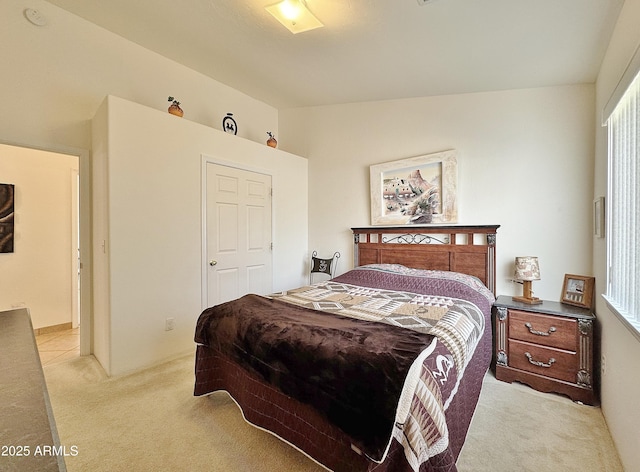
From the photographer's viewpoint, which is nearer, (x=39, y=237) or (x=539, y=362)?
(x=539, y=362)

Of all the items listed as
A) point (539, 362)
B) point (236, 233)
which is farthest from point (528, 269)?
point (236, 233)

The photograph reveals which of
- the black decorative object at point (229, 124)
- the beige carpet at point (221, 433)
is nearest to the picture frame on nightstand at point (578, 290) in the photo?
the beige carpet at point (221, 433)

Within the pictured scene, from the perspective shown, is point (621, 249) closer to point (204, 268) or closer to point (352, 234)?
point (352, 234)

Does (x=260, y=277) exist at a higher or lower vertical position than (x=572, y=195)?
lower

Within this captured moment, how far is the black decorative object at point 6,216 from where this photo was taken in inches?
129

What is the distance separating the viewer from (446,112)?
331 centimetres

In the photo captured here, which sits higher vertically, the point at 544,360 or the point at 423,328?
the point at 423,328

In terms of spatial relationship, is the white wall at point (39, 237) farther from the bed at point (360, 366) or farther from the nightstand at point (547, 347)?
the nightstand at point (547, 347)

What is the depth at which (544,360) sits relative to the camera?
2.35m

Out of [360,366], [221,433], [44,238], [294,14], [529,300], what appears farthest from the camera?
[44,238]

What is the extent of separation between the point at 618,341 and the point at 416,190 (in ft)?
7.14

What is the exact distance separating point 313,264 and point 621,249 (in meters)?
3.18

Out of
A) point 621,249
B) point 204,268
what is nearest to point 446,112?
point 621,249

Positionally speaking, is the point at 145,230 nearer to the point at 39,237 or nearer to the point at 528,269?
the point at 39,237
